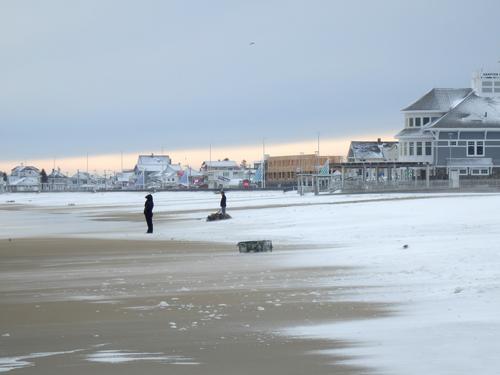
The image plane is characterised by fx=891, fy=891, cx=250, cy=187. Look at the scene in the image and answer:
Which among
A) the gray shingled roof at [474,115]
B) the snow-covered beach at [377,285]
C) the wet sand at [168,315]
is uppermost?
the gray shingled roof at [474,115]

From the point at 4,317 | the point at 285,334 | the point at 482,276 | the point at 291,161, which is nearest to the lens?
the point at 285,334

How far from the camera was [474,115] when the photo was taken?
83375mm

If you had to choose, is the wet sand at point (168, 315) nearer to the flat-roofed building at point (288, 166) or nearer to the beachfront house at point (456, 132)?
the beachfront house at point (456, 132)

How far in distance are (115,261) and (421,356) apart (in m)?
14.0

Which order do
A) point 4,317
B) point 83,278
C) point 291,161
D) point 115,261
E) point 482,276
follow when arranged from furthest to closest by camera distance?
1. point 291,161
2. point 115,261
3. point 83,278
4. point 482,276
5. point 4,317

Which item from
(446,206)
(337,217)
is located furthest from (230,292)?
(446,206)

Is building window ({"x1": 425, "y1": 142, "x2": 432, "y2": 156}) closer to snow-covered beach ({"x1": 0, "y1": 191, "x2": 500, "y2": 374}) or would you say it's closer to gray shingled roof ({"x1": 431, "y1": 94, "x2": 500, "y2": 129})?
gray shingled roof ({"x1": 431, "y1": 94, "x2": 500, "y2": 129})

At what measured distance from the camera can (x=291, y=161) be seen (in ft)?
611

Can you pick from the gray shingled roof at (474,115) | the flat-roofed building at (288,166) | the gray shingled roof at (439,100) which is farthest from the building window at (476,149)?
the flat-roofed building at (288,166)

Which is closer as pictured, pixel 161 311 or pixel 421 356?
pixel 421 356

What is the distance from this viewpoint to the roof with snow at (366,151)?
10738cm

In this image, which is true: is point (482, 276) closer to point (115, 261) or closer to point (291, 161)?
point (115, 261)

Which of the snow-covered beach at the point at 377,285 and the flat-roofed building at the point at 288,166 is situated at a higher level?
the flat-roofed building at the point at 288,166

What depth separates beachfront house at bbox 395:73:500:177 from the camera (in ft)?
269
